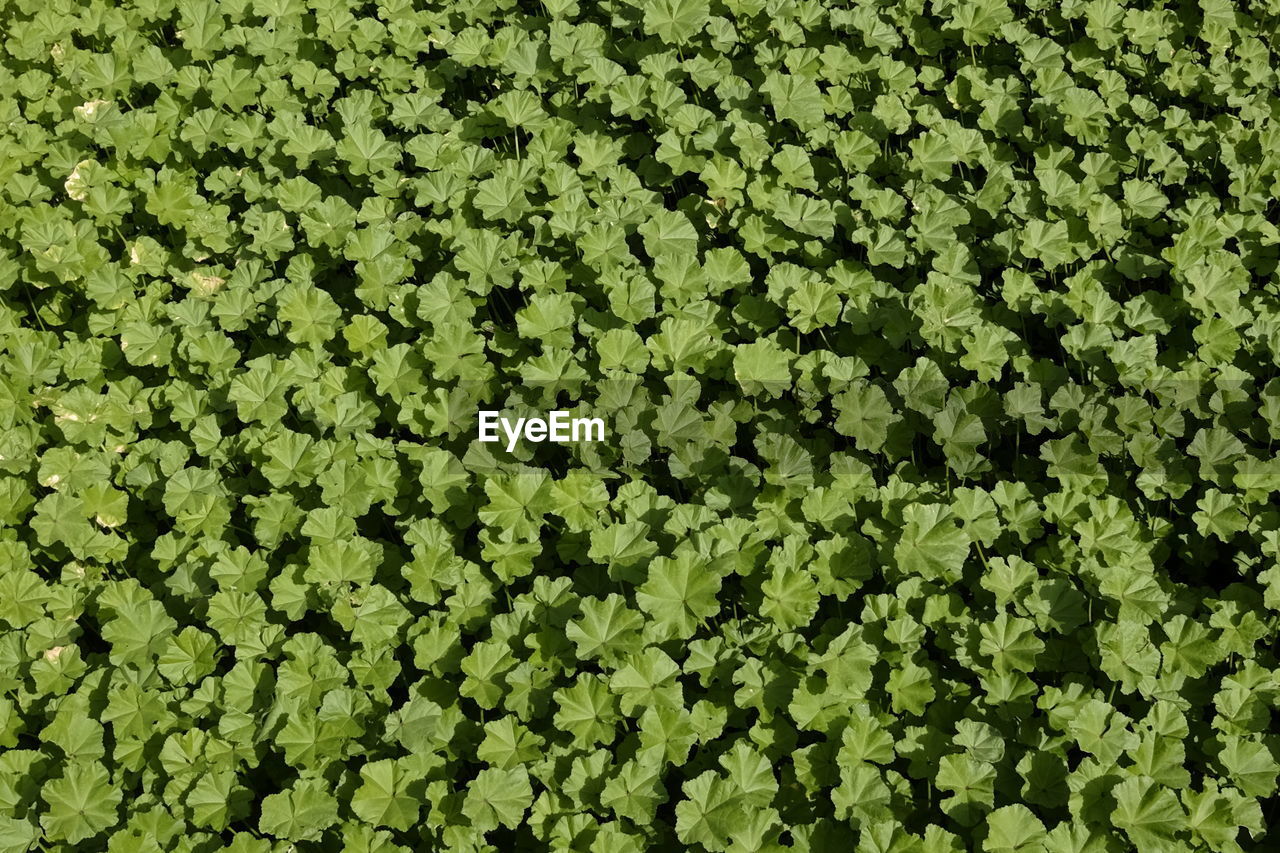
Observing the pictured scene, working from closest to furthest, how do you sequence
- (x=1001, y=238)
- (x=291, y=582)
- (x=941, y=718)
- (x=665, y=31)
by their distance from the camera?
(x=941, y=718)
(x=291, y=582)
(x=1001, y=238)
(x=665, y=31)

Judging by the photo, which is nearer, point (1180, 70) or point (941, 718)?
point (941, 718)

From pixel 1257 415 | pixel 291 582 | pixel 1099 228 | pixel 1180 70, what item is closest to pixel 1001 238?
pixel 1099 228

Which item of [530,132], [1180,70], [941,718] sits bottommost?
[941,718]

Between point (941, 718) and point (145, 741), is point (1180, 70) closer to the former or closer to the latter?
point (941, 718)

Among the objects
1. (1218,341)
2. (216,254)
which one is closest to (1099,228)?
(1218,341)

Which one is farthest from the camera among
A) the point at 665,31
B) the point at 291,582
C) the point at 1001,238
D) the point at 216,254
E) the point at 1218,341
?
the point at 665,31

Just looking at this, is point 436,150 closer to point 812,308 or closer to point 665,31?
point 665,31

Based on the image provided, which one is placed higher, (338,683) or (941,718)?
(941,718)
